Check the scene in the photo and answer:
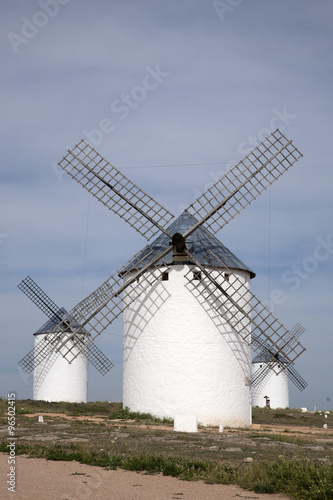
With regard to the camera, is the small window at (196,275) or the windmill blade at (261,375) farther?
the windmill blade at (261,375)

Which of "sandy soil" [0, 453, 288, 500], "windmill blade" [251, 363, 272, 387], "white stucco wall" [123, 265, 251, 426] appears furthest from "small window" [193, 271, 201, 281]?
"windmill blade" [251, 363, 272, 387]

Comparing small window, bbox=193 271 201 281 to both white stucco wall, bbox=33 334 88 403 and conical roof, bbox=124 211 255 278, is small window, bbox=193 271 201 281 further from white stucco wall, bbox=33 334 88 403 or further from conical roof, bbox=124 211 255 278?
white stucco wall, bbox=33 334 88 403

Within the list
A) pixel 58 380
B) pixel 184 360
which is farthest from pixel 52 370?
pixel 184 360

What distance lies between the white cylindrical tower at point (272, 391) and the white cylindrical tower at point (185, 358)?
2560cm

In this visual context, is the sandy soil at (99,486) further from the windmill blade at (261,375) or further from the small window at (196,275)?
the windmill blade at (261,375)

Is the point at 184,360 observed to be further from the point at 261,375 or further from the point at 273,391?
the point at 261,375

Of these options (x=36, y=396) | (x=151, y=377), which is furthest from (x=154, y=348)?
(x=36, y=396)

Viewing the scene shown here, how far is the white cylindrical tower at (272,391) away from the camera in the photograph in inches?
1773

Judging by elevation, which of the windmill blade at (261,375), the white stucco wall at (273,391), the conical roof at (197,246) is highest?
the conical roof at (197,246)

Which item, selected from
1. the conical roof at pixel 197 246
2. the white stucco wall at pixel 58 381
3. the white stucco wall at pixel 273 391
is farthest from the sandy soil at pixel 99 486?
the white stucco wall at pixel 273 391

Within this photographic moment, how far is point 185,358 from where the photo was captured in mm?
19562

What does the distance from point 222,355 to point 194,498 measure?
473 inches

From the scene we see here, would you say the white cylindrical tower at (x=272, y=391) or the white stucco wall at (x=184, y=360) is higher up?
the white stucco wall at (x=184, y=360)

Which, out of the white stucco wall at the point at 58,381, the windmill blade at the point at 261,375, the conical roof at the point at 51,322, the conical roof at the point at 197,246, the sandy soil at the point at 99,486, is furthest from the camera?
the windmill blade at the point at 261,375
